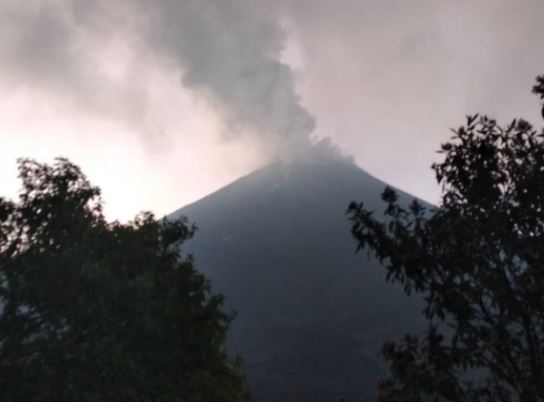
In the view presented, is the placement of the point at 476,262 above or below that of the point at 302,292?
below

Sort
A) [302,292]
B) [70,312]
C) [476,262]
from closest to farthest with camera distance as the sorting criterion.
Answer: [476,262]
[70,312]
[302,292]

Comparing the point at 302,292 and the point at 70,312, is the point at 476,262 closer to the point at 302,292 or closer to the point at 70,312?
the point at 70,312

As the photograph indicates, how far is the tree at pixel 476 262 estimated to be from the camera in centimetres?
1053

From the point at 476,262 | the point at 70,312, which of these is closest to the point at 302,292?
the point at 70,312

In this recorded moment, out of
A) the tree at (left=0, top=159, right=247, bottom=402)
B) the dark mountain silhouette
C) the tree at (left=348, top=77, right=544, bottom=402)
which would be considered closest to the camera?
the tree at (left=348, top=77, right=544, bottom=402)

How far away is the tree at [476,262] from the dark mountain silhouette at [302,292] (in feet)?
229

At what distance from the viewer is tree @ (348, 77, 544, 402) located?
34.6 ft

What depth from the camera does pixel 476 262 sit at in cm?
1119

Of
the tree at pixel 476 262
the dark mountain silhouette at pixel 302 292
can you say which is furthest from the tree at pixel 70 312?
the dark mountain silhouette at pixel 302 292

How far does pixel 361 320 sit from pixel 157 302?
4332 inches

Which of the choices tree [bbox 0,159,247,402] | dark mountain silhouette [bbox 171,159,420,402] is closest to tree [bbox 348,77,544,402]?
tree [bbox 0,159,247,402]

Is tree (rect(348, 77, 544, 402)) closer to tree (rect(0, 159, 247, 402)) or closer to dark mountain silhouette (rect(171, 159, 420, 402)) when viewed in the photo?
tree (rect(0, 159, 247, 402))

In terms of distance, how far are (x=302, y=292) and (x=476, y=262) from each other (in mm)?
132795

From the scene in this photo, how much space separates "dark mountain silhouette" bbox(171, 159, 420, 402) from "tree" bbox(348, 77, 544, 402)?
229 ft
